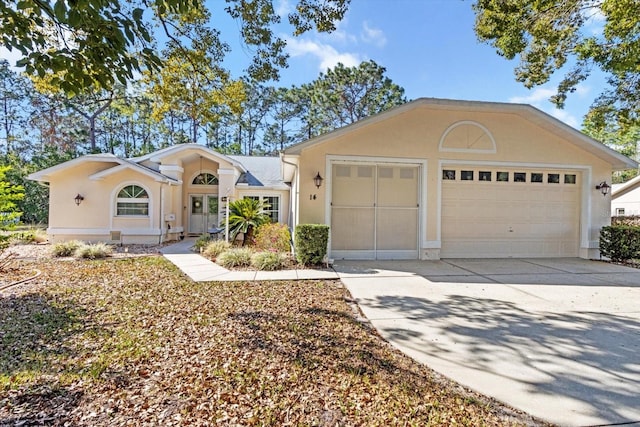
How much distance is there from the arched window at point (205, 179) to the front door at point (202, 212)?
613mm

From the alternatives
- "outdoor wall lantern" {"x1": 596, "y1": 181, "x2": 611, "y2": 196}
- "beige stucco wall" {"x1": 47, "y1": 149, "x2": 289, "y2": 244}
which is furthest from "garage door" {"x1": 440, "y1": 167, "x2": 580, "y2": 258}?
"beige stucco wall" {"x1": 47, "y1": 149, "x2": 289, "y2": 244}

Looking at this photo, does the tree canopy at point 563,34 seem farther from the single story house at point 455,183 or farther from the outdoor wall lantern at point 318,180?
the outdoor wall lantern at point 318,180

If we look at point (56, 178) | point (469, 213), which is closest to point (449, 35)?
point (469, 213)

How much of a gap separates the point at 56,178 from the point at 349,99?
69.5 ft

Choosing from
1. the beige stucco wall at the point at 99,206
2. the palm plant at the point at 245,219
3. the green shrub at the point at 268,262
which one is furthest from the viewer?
the beige stucco wall at the point at 99,206

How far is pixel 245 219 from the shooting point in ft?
37.8

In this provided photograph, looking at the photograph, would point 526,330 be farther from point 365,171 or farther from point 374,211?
point 365,171

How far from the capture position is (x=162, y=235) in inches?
506

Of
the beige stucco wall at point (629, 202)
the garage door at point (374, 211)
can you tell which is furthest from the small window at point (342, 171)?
the beige stucco wall at point (629, 202)

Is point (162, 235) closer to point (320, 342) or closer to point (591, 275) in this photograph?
point (320, 342)

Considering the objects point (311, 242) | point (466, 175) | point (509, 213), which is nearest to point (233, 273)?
point (311, 242)

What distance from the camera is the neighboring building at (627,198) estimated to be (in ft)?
65.3

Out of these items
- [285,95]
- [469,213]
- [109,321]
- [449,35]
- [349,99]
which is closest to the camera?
[109,321]

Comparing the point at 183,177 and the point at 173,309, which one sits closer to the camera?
the point at 173,309
